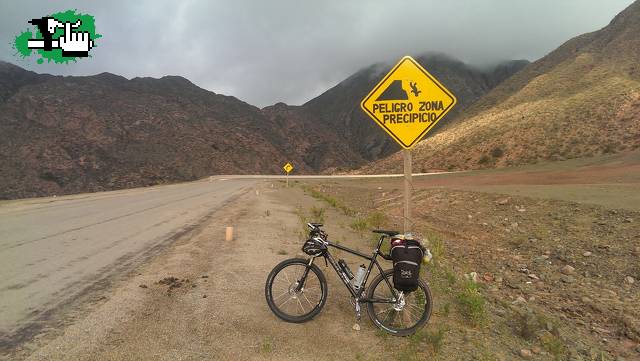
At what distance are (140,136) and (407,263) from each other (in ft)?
327

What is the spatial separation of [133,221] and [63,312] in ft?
32.5

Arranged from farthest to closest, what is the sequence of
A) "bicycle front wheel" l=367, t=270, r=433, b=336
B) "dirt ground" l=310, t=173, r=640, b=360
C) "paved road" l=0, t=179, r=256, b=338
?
"paved road" l=0, t=179, r=256, b=338
"dirt ground" l=310, t=173, r=640, b=360
"bicycle front wheel" l=367, t=270, r=433, b=336

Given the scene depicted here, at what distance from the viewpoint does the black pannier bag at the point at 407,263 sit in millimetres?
5086

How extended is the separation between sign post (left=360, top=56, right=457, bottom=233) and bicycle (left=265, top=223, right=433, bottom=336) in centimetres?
78

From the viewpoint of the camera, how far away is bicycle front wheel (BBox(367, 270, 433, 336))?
5348 mm

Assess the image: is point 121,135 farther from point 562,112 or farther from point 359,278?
point 359,278

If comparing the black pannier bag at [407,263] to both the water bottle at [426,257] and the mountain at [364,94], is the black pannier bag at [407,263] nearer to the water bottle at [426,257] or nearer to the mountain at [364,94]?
the water bottle at [426,257]

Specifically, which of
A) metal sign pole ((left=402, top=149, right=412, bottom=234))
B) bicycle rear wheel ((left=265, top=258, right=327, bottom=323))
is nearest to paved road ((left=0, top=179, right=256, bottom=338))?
bicycle rear wheel ((left=265, top=258, right=327, bottom=323))

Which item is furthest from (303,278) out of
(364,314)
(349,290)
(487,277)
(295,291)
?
(487,277)

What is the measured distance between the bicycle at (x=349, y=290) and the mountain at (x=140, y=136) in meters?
69.4

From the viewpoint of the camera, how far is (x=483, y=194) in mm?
23141

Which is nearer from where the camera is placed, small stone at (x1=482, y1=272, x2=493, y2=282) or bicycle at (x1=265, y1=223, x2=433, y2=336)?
bicycle at (x1=265, y1=223, x2=433, y2=336)

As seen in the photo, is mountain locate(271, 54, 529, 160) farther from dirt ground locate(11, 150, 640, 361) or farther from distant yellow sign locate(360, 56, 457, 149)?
distant yellow sign locate(360, 56, 457, 149)

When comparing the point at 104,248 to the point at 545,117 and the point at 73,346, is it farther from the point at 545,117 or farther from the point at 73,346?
the point at 545,117
